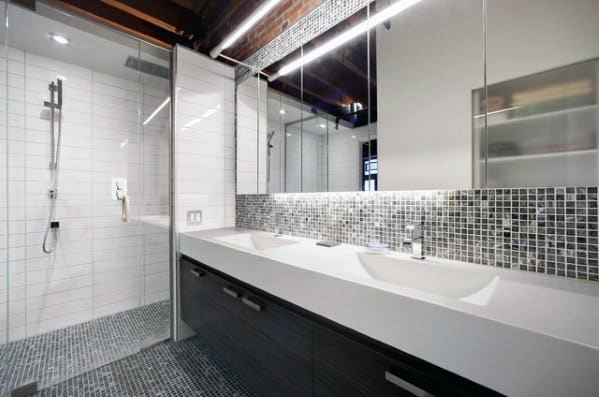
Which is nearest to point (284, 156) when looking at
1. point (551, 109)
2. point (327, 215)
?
point (327, 215)

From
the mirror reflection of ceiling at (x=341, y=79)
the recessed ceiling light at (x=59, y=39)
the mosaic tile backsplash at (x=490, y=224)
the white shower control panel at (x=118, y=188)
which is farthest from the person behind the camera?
the white shower control panel at (x=118, y=188)

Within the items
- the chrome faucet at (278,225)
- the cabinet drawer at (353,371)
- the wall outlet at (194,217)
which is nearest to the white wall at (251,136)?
the chrome faucet at (278,225)

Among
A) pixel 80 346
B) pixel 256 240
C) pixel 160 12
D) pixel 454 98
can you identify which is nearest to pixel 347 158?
pixel 454 98

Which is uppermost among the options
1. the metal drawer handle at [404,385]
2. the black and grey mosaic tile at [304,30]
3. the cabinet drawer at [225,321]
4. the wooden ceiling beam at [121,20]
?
the wooden ceiling beam at [121,20]

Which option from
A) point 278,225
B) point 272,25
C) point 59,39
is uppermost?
point 272,25

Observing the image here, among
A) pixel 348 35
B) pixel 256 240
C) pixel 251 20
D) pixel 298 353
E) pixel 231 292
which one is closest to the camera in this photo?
A: pixel 298 353

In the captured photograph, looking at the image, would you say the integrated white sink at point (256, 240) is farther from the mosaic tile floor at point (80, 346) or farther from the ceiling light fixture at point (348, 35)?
the ceiling light fixture at point (348, 35)

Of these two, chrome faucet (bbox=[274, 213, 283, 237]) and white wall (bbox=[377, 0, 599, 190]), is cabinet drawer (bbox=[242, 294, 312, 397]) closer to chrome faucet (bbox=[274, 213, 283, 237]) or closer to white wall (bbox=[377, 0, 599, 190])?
chrome faucet (bbox=[274, 213, 283, 237])

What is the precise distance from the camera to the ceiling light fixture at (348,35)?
4.23 feet

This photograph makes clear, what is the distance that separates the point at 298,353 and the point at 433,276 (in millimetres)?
606

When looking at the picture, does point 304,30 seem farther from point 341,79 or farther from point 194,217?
point 194,217

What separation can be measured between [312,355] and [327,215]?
835 millimetres

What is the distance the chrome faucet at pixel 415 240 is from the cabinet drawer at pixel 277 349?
57 centimetres

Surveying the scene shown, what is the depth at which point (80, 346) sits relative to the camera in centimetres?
182
